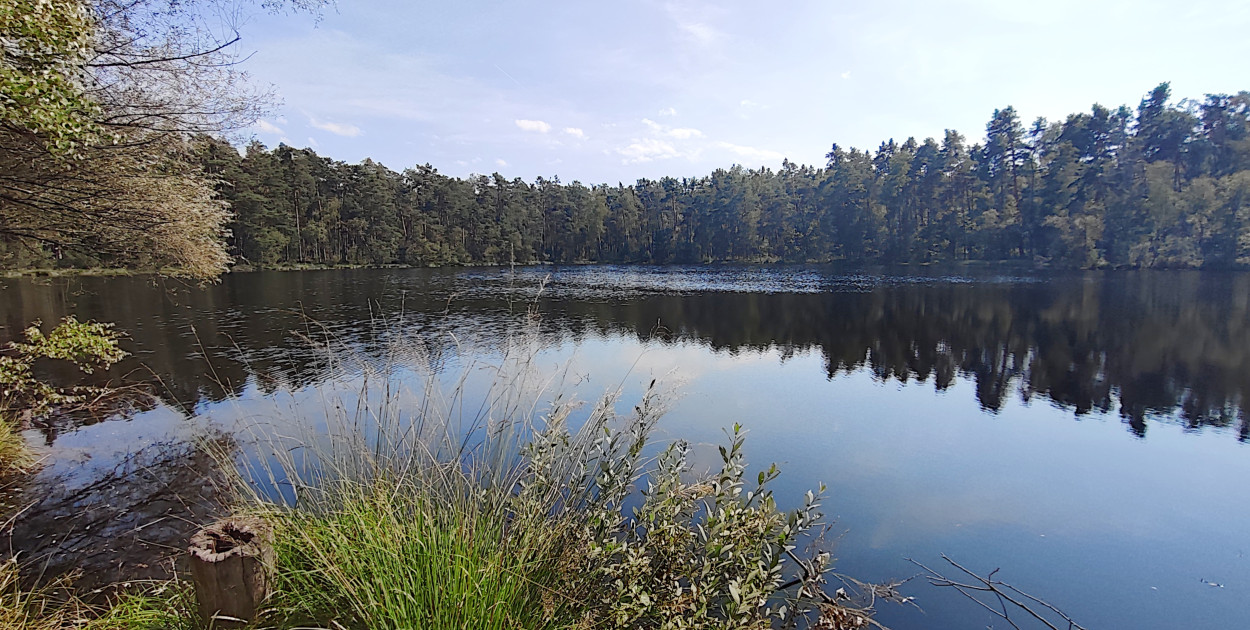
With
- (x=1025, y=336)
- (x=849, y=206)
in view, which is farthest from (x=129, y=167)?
(x=849, y=206)

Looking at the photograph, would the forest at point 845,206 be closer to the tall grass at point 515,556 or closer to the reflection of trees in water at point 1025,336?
the reflection of trees in water at point 1025,336

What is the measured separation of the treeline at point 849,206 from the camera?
137 ft

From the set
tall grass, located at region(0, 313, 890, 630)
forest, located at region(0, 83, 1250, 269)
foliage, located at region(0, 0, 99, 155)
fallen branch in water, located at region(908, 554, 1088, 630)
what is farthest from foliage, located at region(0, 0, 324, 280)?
forest, located at region(0, 83, 1250, 269)

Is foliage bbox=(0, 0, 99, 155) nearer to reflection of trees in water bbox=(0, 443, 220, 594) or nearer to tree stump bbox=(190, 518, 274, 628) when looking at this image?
reflection of trees in water bbox=(0, 443, 220, 594)

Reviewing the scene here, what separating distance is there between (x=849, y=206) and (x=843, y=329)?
151 ft

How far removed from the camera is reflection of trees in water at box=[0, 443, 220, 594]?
423cm

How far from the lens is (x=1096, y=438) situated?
8.51 meters

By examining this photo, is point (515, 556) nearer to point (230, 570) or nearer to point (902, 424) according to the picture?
point (230, 570)

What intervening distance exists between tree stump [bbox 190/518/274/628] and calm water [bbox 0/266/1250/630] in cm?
156

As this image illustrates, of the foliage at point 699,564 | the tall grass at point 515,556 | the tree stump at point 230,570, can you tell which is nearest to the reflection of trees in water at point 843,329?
the tall grass at point 515,556

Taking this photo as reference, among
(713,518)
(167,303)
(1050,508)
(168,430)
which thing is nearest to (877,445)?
(1050,508)

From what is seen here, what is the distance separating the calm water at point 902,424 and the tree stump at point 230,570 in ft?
5.11

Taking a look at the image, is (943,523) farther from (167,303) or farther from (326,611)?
(167,303)

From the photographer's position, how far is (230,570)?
1920 millimetres
